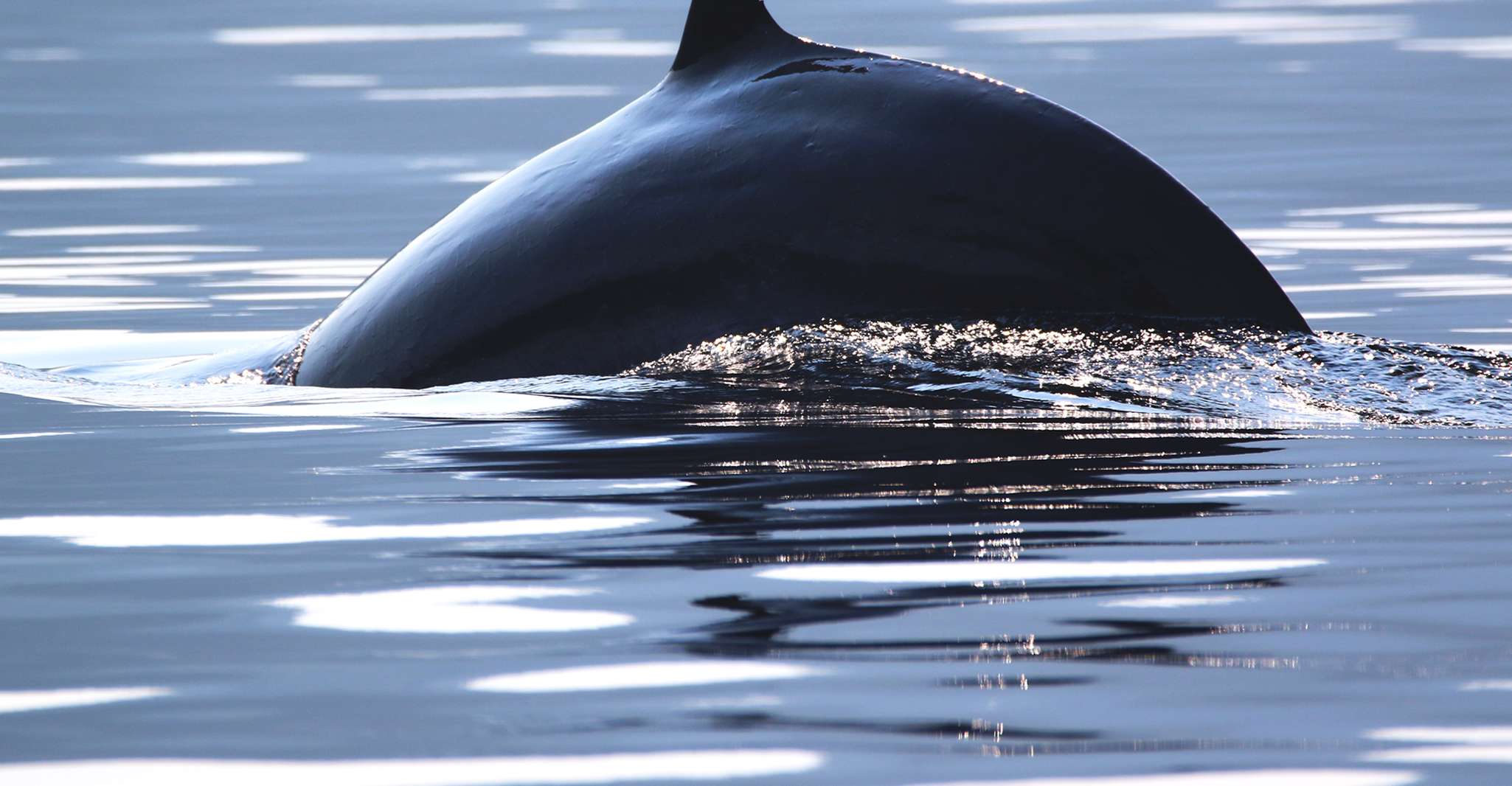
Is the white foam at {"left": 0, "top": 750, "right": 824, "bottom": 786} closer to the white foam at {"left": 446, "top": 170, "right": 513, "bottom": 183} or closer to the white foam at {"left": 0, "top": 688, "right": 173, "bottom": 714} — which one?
the white foam at {"left": 0, "top": 688, "right": 173, "bottom": 714}

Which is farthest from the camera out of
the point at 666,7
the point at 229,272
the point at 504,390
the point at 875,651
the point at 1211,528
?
the point at 666,7

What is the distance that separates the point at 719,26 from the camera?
27.4 ft

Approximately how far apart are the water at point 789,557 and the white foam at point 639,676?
0.5 inches

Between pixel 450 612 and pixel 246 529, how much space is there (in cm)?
133

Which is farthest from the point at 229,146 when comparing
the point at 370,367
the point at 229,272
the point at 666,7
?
the point at 666,7

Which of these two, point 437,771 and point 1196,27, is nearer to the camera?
point 437,771

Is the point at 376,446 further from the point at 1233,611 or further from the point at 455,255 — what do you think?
the point at 1233,611

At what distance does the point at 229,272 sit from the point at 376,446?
8154mm

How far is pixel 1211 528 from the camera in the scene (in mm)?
5539

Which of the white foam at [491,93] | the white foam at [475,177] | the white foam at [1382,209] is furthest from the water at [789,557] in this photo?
the white foam at [491,93]

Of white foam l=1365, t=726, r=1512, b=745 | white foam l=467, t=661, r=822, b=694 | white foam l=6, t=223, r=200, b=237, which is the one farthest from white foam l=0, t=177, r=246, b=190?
white foam l=1365, t=726, r=1512, b=745

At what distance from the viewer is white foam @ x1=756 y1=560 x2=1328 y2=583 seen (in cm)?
505

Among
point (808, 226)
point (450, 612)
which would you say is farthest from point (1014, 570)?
point (808, 226)

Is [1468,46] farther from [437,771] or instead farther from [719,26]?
[437,771]
